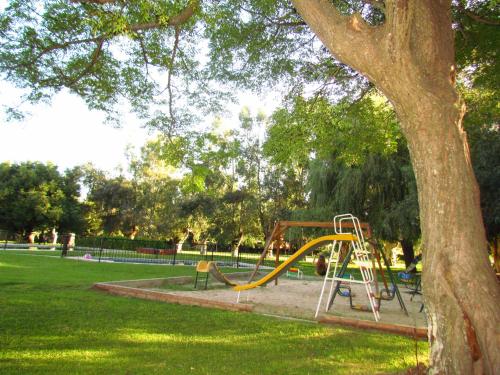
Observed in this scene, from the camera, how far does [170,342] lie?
4879 millimetres

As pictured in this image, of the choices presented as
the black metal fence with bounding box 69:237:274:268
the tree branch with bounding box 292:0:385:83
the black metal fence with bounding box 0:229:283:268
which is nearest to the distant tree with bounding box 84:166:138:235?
the black metal fence with bounding box 0:229:283:268

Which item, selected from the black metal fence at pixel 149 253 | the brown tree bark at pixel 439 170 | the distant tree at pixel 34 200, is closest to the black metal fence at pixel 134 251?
the black metal fence at pixel 149 253

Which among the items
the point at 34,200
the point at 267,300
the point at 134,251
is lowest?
the point at 267,300

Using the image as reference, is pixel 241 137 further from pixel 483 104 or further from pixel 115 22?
pixel 115 22

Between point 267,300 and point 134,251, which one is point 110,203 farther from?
point 267,300

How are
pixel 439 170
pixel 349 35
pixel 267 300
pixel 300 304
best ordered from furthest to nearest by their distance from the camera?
pixel 267 300
pixel 300 304
pixel 349 35
pixel 439 170

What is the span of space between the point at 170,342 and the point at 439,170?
370 cm

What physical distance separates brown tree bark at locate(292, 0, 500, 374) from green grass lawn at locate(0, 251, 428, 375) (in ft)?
3.91

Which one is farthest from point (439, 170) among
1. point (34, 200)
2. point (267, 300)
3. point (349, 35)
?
point (34, 200)

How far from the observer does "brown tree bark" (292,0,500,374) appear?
3.25 m

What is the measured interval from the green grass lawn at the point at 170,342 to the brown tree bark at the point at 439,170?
1.19 meters

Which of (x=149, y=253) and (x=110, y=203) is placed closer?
(x=149, y=253)

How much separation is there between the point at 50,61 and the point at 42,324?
661cm

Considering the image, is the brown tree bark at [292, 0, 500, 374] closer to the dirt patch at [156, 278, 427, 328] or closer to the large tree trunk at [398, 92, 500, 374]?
the large tree trunk at [398, 92, 500, 374]
